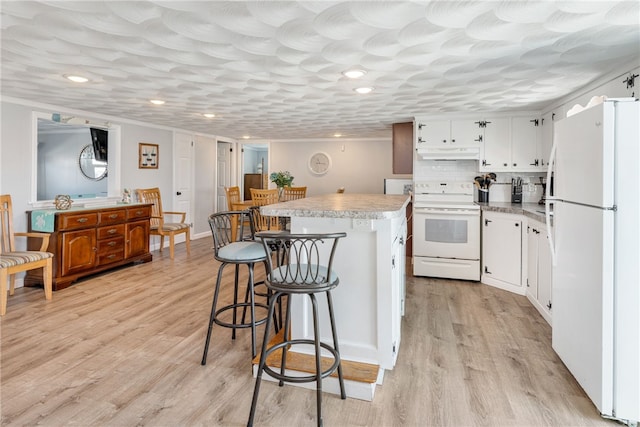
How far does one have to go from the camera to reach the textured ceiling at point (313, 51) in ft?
6.22

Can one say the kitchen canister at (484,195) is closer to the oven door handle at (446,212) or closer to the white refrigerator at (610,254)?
the oven door handle at (446,212)

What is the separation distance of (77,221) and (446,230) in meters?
4.24

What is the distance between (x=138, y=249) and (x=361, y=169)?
4803 mm

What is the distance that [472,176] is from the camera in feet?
16.3

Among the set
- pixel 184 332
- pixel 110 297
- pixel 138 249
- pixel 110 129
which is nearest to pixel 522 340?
pixel 184 332

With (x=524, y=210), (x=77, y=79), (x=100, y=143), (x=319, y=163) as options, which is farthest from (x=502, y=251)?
(x=100, y=143)

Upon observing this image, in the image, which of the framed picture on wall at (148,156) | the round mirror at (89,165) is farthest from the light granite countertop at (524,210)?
the round mirror at (89,165)

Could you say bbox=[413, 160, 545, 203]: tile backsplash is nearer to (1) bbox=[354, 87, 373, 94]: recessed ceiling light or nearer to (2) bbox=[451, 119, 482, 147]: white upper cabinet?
(2) bbox=[451, 119, 482, 147]: white upper cabinet

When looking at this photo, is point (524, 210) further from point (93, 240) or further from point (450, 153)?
point (93, 240)

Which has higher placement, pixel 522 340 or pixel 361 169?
pixel 361 169

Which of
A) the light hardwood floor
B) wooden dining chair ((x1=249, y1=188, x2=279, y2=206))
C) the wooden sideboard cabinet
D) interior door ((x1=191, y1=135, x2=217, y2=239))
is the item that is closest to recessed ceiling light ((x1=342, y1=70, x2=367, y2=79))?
the light hardwood floor

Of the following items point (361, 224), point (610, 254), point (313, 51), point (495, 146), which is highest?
point (313, 51)

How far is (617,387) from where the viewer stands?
1.78 meters

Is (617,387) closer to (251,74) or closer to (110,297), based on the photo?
(251,74)
